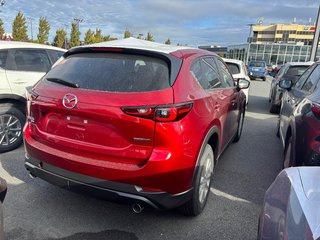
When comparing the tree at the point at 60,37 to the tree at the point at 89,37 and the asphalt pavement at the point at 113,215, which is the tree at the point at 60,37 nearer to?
the tree at the point at 89,37

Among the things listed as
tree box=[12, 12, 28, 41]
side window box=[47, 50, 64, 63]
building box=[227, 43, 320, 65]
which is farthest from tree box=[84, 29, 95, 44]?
side window box=[47, 50, 64, 63]

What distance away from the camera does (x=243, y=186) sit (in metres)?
3.90

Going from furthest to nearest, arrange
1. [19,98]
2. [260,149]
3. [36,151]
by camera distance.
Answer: [260,149], [19,98], [36,151]

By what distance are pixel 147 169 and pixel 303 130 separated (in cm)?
175

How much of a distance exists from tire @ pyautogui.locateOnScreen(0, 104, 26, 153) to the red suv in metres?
1.89

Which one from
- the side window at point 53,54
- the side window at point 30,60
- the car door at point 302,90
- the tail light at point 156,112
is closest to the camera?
the tail light at point 156,112

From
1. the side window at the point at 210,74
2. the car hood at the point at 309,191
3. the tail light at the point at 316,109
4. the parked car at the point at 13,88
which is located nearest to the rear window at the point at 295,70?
the side window at the point at 210,74

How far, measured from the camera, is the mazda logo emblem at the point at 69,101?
250 centimetres

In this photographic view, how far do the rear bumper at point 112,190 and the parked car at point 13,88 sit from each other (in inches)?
92.3

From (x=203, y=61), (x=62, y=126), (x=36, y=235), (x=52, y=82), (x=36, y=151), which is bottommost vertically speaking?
(x=36, y=235)

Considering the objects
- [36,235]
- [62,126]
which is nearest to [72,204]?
[36,235]

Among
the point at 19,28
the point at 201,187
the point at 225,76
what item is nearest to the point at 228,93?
the point at 225,76

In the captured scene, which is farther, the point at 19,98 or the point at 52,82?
the point at 19,98

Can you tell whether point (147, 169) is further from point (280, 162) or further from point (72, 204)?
point (280, 162)
